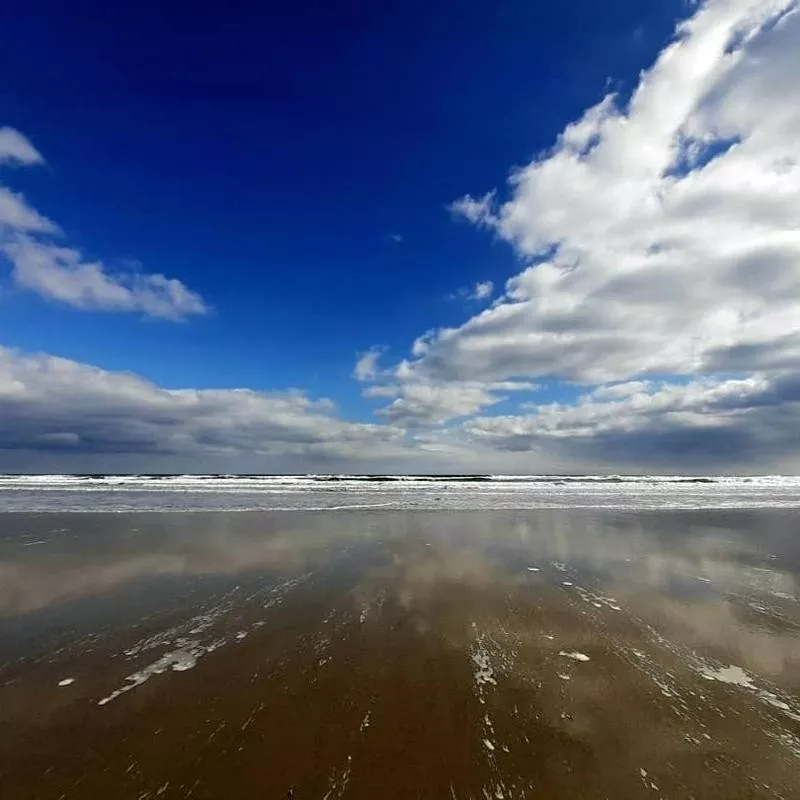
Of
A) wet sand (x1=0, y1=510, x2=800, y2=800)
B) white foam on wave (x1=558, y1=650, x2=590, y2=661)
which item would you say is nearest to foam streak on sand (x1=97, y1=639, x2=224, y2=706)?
wet sand (x1=0, y1=510, x2=800, y2=800)

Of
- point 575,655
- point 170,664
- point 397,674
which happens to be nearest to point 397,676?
point 397,674

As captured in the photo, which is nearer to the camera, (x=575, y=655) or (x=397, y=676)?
(x=397, y=676)

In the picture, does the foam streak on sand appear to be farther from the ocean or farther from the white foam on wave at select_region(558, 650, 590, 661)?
the white foam on wave at select_region(558, 650, 590, 661)

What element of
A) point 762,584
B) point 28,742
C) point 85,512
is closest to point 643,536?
point 762,584

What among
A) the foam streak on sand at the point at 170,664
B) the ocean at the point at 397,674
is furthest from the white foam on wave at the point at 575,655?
the foam streak on sand at the point at 170,664

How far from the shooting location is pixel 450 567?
36.5 feet

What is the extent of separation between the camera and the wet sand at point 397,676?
3.82m

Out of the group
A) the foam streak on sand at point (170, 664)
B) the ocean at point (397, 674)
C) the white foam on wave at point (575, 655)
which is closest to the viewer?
the ocean at point (397, 674)

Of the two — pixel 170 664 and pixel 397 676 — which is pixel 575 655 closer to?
pixel 397 676

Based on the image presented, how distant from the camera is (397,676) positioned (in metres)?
5.57

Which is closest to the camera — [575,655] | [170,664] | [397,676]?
[397,676]

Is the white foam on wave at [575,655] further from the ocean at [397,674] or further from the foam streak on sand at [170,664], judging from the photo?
the foam streak on sand at [170,664]

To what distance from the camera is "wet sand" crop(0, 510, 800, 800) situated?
3818 millimetres

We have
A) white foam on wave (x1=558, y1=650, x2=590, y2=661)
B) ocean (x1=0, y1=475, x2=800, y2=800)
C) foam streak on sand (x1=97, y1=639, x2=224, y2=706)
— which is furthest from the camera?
white foam on wave (x1=558, y1=650, x2=590, y2=661)
